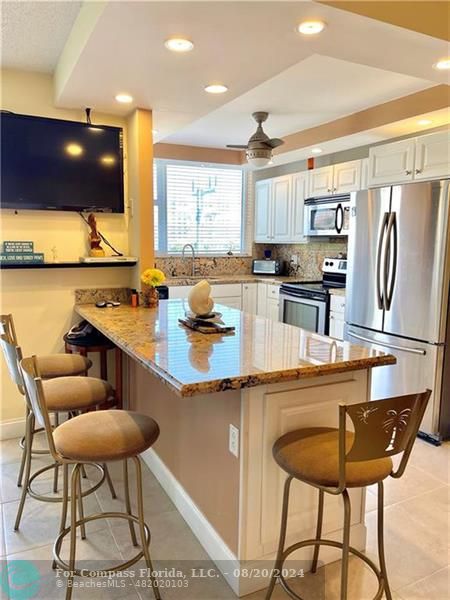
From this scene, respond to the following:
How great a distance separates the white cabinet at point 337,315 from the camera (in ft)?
13.9

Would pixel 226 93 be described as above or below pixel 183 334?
above

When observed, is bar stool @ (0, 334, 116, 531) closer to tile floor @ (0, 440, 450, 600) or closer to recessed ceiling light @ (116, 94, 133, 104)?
tile floor @ (0, 440, 450, 600)

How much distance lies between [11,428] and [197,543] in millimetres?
1792

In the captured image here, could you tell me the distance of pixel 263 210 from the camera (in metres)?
5.92

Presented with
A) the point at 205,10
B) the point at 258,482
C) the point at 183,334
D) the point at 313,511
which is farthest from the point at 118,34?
the point at 313,511

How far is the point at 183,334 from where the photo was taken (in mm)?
2338

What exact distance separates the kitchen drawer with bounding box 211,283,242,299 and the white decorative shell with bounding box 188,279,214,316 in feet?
9.14

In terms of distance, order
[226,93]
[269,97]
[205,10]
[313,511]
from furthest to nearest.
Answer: [269,97]
[226,93]
[313,511]
[205,10]

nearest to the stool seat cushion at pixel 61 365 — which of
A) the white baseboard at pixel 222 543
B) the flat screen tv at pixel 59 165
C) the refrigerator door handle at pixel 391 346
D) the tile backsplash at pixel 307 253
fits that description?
the white baseboard at pixel 222 543

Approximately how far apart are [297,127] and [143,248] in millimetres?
2342

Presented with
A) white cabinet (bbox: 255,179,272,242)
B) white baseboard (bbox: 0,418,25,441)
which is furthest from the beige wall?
white cabinet (bbox: 255,179,272,242)

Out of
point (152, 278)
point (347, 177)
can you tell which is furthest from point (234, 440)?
point (347, 177)

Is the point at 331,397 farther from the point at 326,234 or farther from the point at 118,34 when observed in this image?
the point at 326,234

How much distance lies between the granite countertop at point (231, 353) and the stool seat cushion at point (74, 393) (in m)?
0.29
